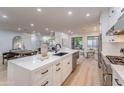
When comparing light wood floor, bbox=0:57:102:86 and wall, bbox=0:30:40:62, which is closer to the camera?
light wood floor, bbox=0:57:102:86

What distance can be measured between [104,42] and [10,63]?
3.47m

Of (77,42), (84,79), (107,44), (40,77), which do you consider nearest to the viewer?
(40,77)

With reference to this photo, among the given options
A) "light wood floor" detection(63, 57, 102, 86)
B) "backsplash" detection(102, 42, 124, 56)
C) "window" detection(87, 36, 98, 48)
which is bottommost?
"light wood floor" detection(63, 57, 102, 86)

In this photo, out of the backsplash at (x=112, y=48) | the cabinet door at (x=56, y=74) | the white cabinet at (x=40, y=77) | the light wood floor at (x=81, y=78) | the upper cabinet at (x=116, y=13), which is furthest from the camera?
the backsplash at (x=112, y=48)

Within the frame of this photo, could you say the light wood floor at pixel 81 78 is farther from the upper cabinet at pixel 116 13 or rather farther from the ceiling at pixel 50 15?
the ceiling at pixel 50 15

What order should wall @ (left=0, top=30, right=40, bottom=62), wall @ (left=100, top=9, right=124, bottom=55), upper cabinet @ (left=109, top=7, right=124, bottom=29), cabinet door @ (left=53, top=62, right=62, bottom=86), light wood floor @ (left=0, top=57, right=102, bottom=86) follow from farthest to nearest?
wall @ (left=0, top=30, right=40, bottom=62) → wall @ (left=100, top=9, right=124, bottom=55) → light wood floor @ (left=0, top=57, right=102, bottom=86) → cabinet door @ (left=53, top=62, right=62, bottom=86) → upper cabinet @ (left=109, top=7, right=124, bottom=29)

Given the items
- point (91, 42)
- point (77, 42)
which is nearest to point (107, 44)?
point (91, 42)

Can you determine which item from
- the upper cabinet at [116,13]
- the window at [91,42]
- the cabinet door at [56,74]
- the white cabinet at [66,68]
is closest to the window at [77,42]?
the window at [91,42]

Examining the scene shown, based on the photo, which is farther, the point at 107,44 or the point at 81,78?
the point at 107,44

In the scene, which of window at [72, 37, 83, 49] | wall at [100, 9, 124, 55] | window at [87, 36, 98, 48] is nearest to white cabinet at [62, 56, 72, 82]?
wall at [100, 9, 124, 55]

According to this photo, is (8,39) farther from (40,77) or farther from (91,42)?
(40,77)

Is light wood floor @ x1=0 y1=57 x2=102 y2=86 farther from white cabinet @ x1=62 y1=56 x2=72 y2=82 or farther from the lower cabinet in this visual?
the lower cabinet

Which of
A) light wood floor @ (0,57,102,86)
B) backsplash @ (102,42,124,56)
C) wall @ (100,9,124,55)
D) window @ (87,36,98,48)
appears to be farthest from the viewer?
window @ (87,36,98,48)

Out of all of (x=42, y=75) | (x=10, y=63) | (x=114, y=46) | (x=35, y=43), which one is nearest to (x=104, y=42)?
(x=114, y=46)
